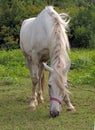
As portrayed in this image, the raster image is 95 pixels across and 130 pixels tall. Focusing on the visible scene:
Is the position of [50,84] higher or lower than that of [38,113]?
higher

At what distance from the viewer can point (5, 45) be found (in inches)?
888

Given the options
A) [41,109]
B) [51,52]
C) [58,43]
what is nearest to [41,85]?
[41,109]

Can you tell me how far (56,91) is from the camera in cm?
559

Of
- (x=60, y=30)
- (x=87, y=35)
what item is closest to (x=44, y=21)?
(x=60, y=30)

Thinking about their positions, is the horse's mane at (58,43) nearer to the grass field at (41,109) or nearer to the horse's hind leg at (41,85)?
the grass field at (41,109)

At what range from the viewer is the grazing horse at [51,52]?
5.59 meters

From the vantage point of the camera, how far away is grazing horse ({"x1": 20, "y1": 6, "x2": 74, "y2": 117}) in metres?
5.59

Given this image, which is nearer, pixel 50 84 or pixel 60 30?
pixel 50 84

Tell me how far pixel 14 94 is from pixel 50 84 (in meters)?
2.61

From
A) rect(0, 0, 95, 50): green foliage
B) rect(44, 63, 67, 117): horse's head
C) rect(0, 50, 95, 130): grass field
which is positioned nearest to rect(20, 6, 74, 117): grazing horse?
rect(44, 63, 67, 117): horse's head

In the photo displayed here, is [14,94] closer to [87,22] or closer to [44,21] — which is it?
[44,21]

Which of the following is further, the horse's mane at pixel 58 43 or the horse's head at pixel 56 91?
the horse's mane at pixel 58 43

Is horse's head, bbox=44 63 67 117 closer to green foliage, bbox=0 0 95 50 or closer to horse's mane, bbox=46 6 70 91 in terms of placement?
horse's mane, bbox=46 6 70 91

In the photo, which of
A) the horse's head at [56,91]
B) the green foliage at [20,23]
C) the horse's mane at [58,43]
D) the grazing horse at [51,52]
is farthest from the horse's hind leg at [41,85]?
the green foliage at [20,23]
